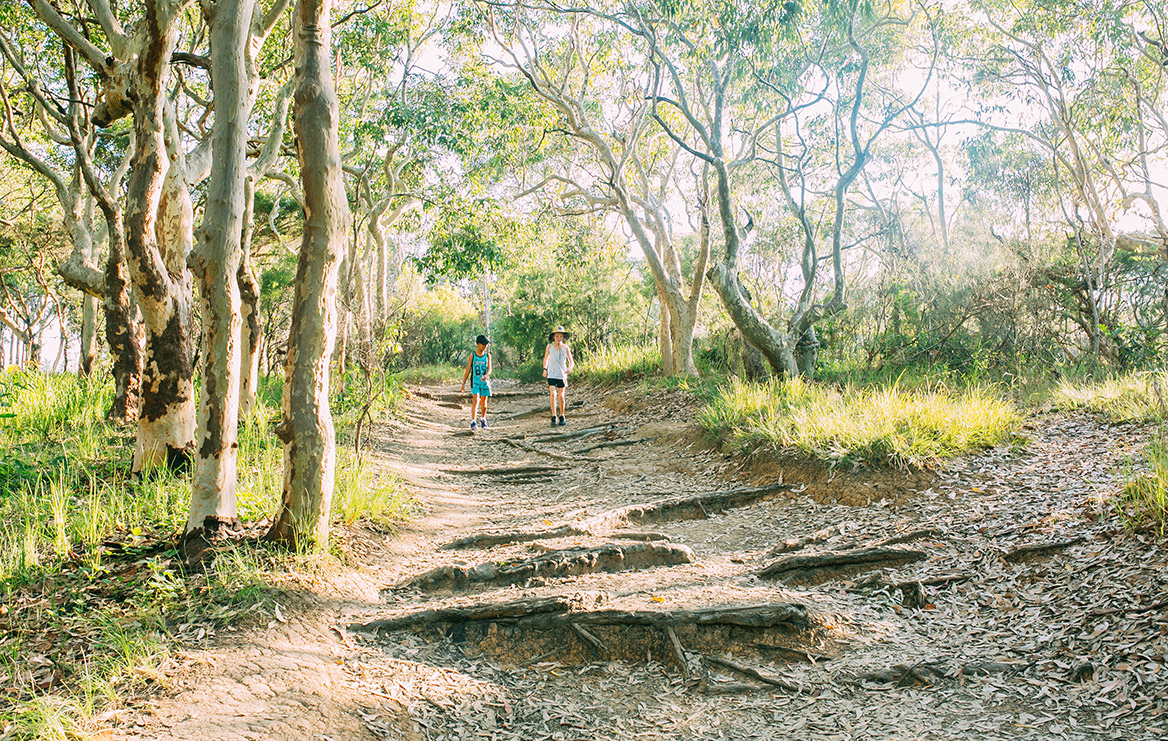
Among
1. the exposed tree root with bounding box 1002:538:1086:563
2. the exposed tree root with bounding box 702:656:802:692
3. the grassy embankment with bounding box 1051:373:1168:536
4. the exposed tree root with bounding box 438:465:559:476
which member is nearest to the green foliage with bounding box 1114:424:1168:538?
the grassy embankment with bounding box 1051:373:1168:536

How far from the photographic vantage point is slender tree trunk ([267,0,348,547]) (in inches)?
181

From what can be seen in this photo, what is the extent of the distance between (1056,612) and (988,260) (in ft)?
36.8

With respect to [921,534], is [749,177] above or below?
above

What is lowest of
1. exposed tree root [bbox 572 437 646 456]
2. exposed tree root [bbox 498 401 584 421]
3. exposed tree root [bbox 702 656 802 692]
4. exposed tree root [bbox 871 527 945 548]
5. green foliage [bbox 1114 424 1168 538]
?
exposed tree root [bbox 702 656 802 692]

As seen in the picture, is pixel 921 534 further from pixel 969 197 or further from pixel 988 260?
pixel 969 197

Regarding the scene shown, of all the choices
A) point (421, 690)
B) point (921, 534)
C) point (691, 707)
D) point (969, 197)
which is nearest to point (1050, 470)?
point (921, 534)

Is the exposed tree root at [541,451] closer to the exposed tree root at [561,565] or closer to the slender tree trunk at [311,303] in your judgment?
the exposed tree root at [561,565]

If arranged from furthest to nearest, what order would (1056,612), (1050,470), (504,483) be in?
1. (504,483)
2. (1050,470)
3. (1056,612)

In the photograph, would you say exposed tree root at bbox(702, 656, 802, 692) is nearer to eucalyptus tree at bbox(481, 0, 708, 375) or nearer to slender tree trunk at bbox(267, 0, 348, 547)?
slender tree trunk at bbox(267, 0, 348, 547)

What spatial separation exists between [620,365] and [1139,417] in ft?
40.7

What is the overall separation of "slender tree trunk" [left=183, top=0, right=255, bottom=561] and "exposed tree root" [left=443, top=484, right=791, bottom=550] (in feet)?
6.77

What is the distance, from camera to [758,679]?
12.2ft

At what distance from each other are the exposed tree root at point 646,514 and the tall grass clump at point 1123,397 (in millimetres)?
3741

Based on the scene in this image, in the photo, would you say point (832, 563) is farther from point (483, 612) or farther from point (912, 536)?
point (483, 612)
